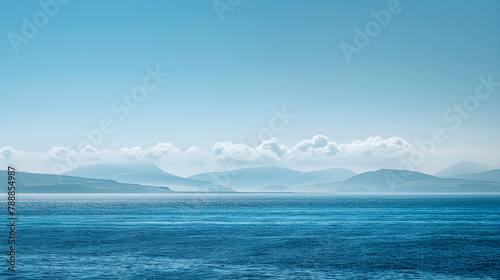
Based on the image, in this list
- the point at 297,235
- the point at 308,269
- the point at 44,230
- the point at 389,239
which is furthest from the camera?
the point at 44,230

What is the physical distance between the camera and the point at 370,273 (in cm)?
4472

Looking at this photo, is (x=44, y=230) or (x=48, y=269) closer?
(x=48, y=269)

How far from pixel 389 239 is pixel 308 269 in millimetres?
28764

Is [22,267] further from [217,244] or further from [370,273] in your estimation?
[370,273]

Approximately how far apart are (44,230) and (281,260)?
55.1 m

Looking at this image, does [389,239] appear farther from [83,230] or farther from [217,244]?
[83,230]

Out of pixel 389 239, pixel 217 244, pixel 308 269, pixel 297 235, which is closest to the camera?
pixel 308 269

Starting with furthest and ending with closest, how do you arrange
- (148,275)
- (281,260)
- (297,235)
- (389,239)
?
(297,235)
(389,239)
(281,260)
(148,275)

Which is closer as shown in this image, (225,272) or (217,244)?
(225,272)

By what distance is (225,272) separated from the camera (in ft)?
149

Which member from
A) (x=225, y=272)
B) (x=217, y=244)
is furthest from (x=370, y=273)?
(x=217, y=244)

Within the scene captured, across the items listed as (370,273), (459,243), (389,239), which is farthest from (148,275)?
(459,243)

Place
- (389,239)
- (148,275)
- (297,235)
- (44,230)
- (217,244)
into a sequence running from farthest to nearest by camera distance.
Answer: (44,230) → (297,235) → (389,239) → (217,244) → (148,275)

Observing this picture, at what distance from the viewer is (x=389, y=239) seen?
71000 millimetres
